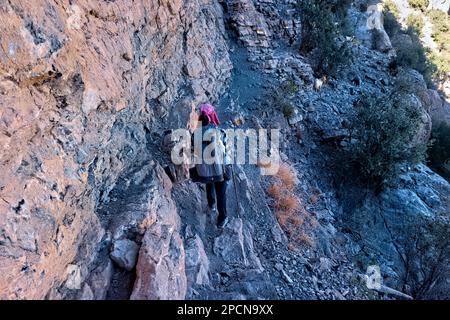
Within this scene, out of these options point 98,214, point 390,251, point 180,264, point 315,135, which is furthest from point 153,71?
point 390,251

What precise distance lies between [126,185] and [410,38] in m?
18.0

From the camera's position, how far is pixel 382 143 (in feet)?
26.5

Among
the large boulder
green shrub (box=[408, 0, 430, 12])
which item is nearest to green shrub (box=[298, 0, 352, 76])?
the large boulder

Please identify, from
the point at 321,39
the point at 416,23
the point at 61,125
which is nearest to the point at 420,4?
the point at 416,23

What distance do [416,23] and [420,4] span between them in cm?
303

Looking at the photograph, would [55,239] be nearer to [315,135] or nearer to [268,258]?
[268,258]

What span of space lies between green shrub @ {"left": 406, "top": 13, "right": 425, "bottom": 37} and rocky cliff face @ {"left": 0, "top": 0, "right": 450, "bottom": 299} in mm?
14973

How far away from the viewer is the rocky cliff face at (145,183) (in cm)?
310

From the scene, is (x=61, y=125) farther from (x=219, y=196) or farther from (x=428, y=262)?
(x=428, y=262)

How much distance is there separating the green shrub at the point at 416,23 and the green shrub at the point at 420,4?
46.2 inches

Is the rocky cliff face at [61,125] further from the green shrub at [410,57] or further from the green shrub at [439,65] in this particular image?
the green shrub at [439,65]

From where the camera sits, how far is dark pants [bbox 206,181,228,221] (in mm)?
4902

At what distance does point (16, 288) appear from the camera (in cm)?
279

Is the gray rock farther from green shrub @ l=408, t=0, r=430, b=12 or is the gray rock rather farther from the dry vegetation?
green shrub @ l=408, t=0, r=430, b=12
